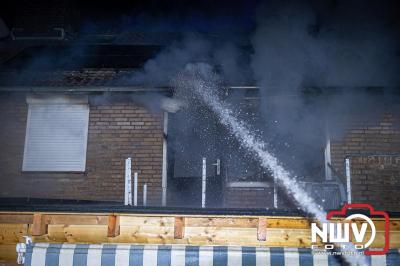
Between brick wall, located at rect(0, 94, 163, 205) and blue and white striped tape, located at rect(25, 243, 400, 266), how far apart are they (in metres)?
2.66

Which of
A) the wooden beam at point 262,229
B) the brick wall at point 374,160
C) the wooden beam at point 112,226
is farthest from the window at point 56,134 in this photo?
the brick wall at point 374,160

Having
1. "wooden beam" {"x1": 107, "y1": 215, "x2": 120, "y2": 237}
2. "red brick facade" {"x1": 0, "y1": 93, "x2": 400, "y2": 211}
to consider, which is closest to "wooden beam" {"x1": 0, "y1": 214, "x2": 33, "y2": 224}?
"wooden beam" {"x1": 107, "y1": 215, "x2": 120, "y2": 237}

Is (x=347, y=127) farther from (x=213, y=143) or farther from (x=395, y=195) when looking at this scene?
(x=213, y=143)

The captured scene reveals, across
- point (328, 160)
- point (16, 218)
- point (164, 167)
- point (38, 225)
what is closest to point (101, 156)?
point (164, 167)

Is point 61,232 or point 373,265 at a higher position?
point 61,232

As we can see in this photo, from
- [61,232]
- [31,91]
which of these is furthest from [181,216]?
[31,91]

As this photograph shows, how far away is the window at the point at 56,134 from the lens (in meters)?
7.24

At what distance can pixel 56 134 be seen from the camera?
7359 mm

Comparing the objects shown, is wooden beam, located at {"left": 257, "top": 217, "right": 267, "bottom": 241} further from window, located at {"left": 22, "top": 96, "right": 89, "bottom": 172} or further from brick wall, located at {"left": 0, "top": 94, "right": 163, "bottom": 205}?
window, located at {"left": 22, "top": 96, "right": 89, "bottom": 172}

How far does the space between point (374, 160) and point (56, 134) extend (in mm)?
6487

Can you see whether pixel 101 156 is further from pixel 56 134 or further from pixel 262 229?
pixel 262 229

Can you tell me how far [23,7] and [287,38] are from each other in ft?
24.5

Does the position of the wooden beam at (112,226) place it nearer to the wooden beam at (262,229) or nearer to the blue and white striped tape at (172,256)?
the blue and white striped tape at (172,256)

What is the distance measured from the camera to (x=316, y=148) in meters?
7.06
